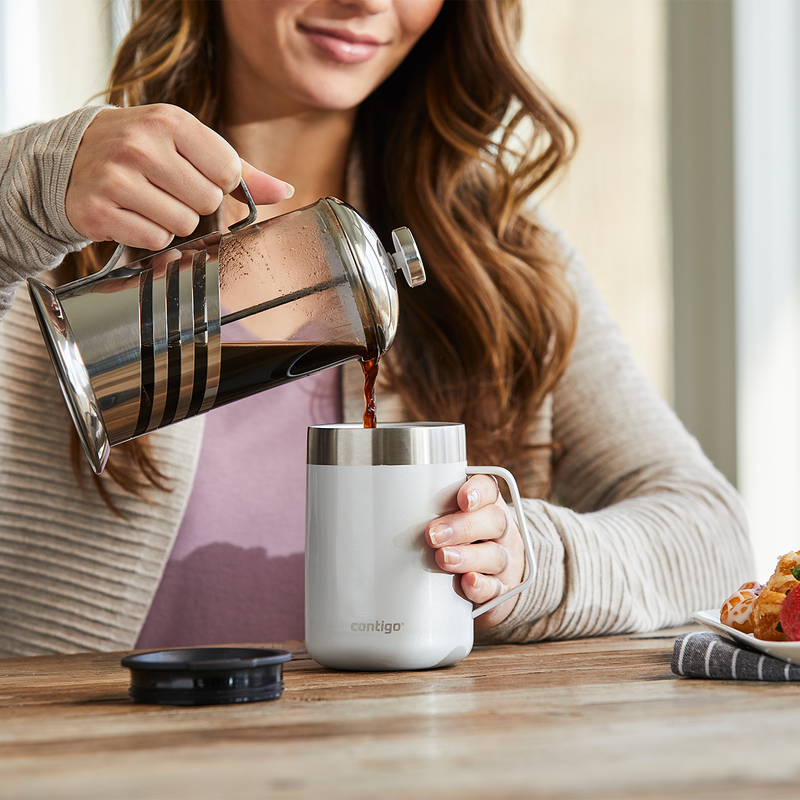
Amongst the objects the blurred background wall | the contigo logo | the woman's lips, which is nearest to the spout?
the contigo logo

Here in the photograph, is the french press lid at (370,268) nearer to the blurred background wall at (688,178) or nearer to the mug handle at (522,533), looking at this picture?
the mug handle at (522,533)

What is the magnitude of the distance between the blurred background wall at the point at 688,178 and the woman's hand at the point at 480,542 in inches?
52.0

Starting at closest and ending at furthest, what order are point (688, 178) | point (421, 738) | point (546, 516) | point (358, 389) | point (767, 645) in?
point (421, 738), point (767, 645), point (546, 516), point (358, 389), point (688, 178)

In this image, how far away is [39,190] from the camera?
0.78 metres

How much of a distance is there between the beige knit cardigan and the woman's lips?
369mm

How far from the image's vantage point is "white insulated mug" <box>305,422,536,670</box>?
68 centimetres

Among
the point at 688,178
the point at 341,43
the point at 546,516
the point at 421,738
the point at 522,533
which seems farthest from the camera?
the point at 688,178

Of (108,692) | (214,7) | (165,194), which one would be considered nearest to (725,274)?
(214,7)

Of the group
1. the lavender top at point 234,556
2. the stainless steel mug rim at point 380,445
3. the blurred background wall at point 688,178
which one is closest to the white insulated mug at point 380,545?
the stainless steel mug rim at point 380,445

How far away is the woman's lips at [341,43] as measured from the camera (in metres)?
1.11

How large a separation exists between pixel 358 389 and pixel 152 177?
53cm

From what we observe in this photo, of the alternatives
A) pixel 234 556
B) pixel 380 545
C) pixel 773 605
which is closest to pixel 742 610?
pixel 773 605

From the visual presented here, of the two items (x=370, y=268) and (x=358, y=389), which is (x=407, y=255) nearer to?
(x=370, y=268)

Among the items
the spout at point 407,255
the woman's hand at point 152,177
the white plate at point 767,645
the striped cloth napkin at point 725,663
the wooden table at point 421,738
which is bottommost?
the wooden table at point 421,738
